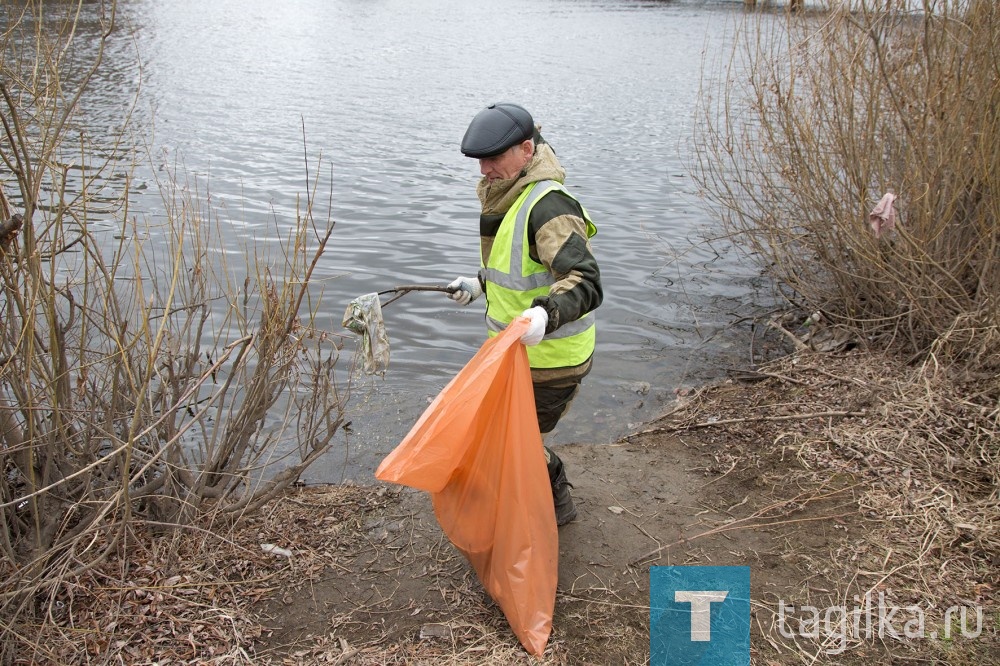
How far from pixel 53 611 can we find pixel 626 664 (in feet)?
6.88

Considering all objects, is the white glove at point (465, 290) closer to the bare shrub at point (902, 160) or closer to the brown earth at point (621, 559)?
the brown earth at point (621, 559)

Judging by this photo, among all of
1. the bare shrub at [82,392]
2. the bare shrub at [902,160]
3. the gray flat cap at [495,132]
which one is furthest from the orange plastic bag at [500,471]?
the bare shrub at [902,160]

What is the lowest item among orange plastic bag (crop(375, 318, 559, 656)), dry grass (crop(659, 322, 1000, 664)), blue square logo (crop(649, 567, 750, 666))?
blue square logo (crop(649, 567, 750, 666))

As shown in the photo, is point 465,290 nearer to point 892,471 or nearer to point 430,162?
point 892,471

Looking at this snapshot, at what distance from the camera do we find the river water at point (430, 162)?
22.3 ft

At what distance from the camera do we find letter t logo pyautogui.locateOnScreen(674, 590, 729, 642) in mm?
3230

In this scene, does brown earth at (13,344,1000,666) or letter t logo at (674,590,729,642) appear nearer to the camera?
brown earth at (13,344,1000,666)

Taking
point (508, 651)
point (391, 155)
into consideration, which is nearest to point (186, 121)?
point (391, 155)

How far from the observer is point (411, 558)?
3.73 m

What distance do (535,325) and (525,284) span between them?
1.31ft

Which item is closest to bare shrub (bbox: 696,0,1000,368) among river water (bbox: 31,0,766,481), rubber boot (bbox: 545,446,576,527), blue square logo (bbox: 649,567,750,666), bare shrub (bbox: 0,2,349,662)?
river water (bbox: 31,0,766,481)

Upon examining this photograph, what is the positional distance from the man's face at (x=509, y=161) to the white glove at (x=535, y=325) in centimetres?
60

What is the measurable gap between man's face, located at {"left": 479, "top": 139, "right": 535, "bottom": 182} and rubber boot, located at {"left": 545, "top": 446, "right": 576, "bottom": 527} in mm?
1302

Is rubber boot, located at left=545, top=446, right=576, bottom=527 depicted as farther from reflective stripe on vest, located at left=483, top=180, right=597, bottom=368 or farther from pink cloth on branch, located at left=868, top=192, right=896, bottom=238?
pink cloth on branch, located at left=868, top=192, right=896, bottom=238
